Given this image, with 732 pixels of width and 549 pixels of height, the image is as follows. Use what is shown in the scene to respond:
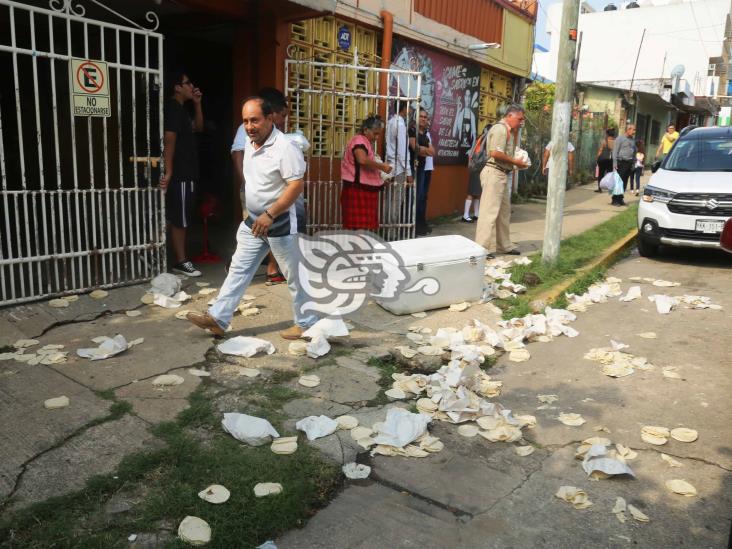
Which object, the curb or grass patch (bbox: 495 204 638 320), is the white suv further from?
grass patch (bbox: 495 204 638 320)

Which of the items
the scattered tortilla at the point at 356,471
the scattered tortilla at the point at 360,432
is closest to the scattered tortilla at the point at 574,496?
the scattered tortilla at the point at 356,471

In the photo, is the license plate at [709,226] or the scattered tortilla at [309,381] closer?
the scattered tortilla at [309,381]

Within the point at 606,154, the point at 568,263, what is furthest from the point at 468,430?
the point at 606,154

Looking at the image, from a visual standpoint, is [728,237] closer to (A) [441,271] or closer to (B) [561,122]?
(A) [441,271]

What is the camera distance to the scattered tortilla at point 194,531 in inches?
99.5

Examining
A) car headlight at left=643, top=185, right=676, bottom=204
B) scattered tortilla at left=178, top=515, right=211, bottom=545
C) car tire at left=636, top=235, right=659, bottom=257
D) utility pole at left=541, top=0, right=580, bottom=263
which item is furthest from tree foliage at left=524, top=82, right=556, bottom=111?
scattered tortilla at left=178, top=515, right=211, bottom=545

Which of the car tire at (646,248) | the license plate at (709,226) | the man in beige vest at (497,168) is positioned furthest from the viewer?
the car tire at (646,248)

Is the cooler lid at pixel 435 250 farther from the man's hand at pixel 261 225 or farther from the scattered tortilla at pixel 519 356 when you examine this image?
the man's hand at pixel 261 225

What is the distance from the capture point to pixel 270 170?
4.51 metres

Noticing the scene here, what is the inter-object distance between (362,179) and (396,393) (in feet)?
11.6

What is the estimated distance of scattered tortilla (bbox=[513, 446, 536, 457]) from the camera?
11.3ft

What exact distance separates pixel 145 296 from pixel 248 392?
7.37ft

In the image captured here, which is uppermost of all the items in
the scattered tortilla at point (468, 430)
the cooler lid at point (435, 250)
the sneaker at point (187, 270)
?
the cooler lid at point (435, 250)

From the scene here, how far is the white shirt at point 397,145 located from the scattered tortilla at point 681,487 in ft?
17.8
